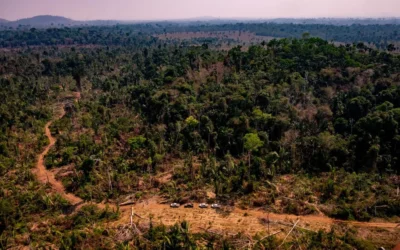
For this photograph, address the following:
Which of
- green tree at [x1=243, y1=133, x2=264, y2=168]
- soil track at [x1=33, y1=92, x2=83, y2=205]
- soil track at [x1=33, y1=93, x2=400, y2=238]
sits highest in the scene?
green tree at [x1=243, y1=133, x2=264, y2=168]

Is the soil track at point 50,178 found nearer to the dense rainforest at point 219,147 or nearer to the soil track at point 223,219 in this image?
the soil track at point 223,219

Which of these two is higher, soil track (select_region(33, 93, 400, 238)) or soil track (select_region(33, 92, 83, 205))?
soil track (select_region(33, 92, 83, 205))

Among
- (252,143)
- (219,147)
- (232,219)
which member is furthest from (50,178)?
(252,143)

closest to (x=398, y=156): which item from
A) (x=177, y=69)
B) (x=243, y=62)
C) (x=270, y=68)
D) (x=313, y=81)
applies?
(x=313, y=81)

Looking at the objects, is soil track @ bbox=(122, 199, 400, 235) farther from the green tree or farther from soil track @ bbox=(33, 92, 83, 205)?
the green tree

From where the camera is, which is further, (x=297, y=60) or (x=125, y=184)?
(x=297, y=60)

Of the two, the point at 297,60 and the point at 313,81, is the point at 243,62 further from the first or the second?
the point at 313,81

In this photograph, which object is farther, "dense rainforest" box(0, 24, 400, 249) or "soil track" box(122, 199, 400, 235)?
"dense rainforest" box(0, 24, 400, 249)

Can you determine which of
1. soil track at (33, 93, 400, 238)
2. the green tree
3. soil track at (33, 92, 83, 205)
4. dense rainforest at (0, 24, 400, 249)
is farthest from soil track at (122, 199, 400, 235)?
the green tree
